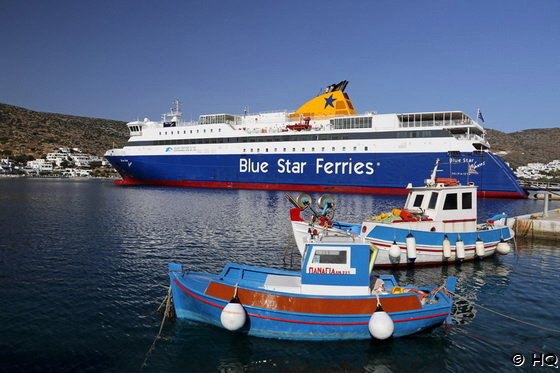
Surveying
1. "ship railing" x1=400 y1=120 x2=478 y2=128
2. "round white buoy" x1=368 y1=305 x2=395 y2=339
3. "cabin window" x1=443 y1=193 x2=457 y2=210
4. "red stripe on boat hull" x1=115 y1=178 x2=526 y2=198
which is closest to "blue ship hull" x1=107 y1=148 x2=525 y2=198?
"red stripe on boat hull" x1=115 y1=178 x2=526 y2=198

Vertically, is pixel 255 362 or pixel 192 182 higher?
pixel 192 182

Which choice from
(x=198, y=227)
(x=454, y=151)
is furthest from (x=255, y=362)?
(x=454, y=151)

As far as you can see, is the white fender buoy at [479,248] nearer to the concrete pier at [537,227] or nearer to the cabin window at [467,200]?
the cabin window at [467,200]

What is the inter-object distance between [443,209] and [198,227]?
17317 mm

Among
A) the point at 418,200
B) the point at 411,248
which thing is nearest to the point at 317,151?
the point at 418,200

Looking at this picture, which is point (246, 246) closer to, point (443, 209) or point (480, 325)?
point (443, 209)

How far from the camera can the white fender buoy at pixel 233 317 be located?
31.6 ft

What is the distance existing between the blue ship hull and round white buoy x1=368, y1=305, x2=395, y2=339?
37354mm

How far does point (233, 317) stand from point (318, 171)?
4668 centimetres

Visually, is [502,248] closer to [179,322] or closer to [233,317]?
[233,317]

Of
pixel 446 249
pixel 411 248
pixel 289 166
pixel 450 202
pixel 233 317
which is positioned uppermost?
pixel 289 166

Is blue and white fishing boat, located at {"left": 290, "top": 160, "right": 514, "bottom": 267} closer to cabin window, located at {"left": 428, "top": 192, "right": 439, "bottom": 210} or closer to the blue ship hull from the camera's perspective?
cabin window, located at {"left": 428, "top": 192, "right": 439, "bottom": 210}

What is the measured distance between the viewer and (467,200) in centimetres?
1867

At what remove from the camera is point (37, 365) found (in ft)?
28.3
